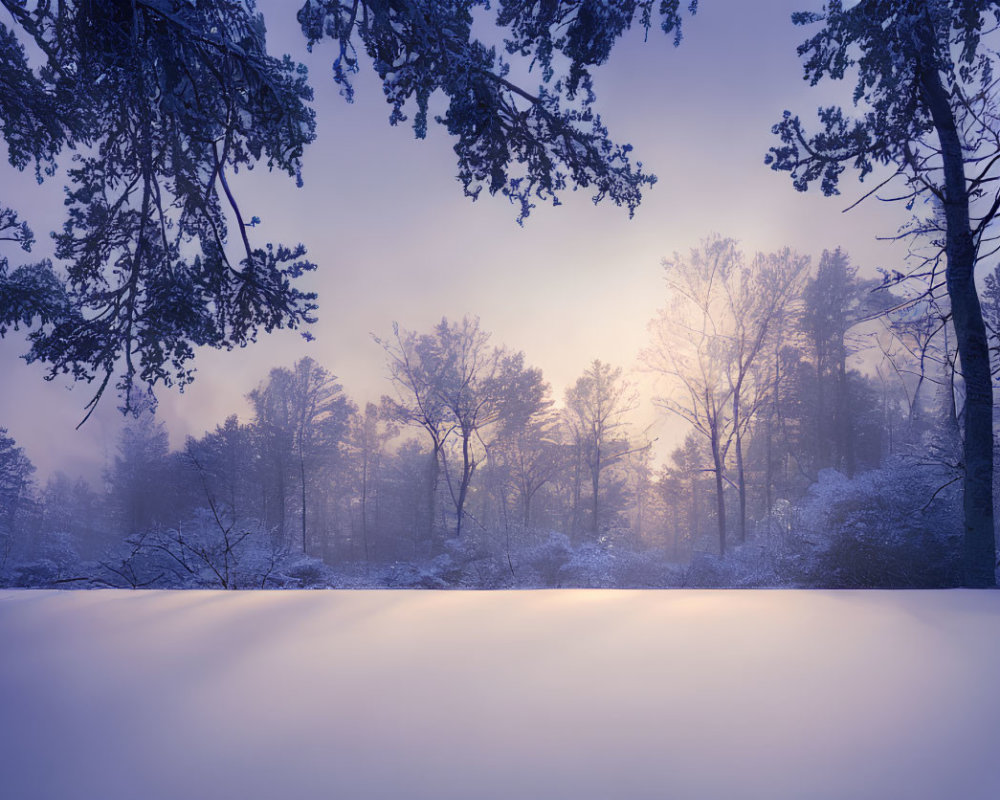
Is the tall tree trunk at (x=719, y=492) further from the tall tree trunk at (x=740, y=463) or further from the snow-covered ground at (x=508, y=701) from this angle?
the snow-covered ground at (x=508, y=701)

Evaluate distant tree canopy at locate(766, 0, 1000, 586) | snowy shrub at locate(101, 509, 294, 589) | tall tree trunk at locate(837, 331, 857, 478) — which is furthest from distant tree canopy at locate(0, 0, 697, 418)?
tall tree trunk at locate(837, 331, 857, 478)

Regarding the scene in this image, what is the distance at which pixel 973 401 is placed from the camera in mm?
2576

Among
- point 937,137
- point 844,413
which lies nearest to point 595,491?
point 844,413

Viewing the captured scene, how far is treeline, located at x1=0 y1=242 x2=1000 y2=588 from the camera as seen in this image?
3.93 metres

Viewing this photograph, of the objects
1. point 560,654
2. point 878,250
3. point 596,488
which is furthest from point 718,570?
point 560,654

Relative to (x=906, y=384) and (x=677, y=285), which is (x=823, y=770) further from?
(x=677, y=285)

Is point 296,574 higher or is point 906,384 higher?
point 906,384

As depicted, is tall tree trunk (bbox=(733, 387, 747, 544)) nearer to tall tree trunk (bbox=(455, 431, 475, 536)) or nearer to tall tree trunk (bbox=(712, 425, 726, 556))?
tall tree trunk (bbox=(712, 425, 726, 556))

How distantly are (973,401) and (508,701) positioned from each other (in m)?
3.32

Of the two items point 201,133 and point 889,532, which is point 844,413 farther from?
point 201,133

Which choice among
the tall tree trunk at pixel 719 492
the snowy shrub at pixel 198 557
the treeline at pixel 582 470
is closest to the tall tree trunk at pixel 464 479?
the treeline at pixel 582 470

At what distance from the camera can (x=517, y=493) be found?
6121 mm

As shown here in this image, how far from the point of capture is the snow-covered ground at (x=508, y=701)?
1.68 feet

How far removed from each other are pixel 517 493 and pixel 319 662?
17.7 ft
